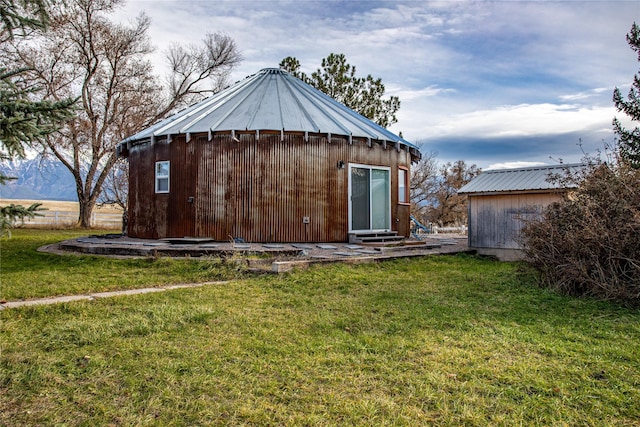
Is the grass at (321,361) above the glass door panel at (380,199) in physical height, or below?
below

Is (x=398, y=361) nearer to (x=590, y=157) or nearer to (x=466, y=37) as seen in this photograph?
(x=590, y=157)

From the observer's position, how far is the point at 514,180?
1074 centimetres

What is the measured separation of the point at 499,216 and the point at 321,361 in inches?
363

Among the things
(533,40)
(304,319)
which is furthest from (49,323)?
(533,40)

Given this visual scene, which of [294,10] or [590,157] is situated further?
[294,10]

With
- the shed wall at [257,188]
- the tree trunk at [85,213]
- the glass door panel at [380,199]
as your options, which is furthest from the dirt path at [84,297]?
the tree trunk at [85,213]

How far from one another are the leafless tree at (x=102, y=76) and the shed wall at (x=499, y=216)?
58.0 ft

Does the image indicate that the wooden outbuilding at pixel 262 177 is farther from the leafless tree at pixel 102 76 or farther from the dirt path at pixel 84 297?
the leafless tree at pixel 102 76

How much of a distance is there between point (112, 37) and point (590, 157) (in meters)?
22.1

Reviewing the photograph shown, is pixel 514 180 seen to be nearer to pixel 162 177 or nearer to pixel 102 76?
pixel 162 177

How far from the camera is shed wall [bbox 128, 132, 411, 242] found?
10.2 m

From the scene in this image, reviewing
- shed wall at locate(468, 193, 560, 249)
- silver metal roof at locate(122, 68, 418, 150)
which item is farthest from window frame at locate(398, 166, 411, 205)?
shed wall at locate(468, 193, 560, 249)

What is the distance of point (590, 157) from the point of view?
20.5 feet

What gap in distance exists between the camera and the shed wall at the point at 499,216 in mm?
10109
